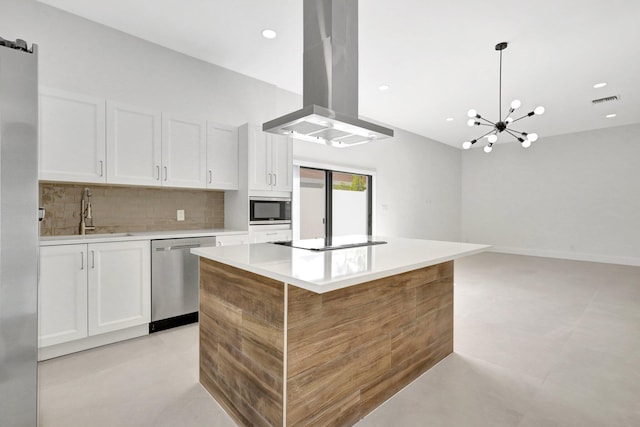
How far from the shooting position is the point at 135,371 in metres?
2.27

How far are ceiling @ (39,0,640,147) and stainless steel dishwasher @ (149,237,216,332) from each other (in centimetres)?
207

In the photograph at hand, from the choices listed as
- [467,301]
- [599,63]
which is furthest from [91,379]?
[599,63]

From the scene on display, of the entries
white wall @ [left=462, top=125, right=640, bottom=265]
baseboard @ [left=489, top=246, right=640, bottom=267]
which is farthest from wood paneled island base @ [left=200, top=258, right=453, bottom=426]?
white wall @ [left=462, top=125, right=640, bottom=265]

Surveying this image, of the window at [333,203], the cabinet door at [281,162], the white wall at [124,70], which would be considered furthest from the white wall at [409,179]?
the white wall at [124,70]

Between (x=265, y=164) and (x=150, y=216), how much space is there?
4.53 feet

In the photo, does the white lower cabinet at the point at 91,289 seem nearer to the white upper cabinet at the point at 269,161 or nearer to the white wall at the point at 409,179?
the white upper cabinet at the point at 269,161

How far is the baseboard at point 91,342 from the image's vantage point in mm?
2439

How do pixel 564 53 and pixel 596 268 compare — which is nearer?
pixel 564 53

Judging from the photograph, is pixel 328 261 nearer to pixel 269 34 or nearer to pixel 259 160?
pixel 259 160

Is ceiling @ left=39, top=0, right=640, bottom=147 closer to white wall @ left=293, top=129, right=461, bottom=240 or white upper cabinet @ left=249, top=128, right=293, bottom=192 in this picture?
white upper cabinet @ left=249, top=128, right=293, bottom=192

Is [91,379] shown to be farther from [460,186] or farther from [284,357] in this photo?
[460,186]

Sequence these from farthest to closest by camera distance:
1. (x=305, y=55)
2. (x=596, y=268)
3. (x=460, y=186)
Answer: (x=460, y=186)
(x=596, y=268)
(x=305, y=55)

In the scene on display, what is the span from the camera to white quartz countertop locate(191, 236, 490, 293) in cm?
126

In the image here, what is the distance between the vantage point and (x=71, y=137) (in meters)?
2.63
